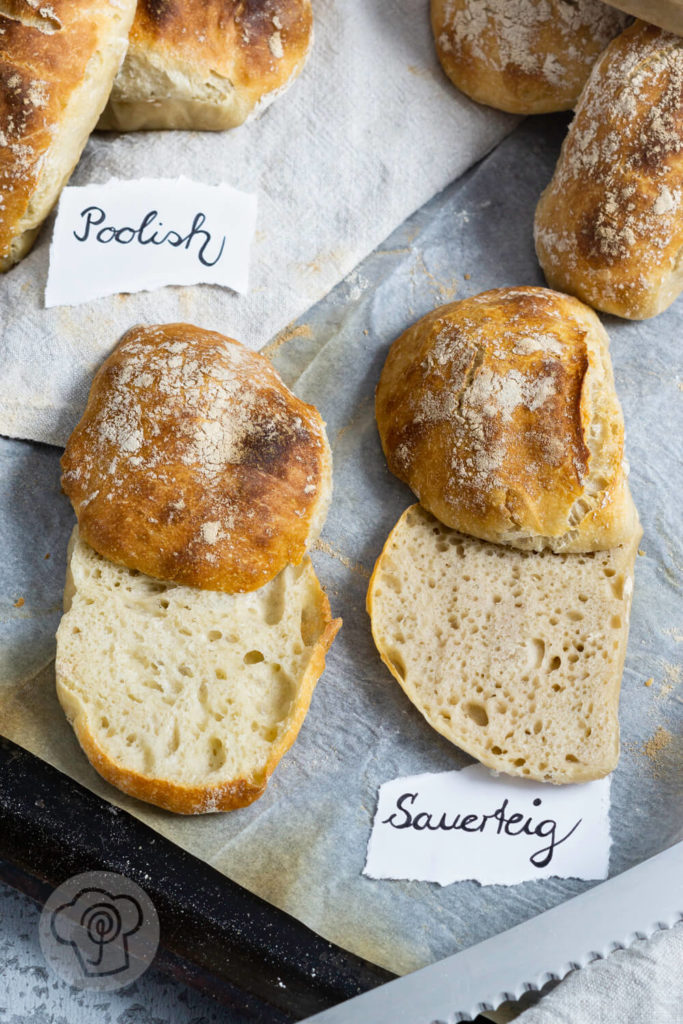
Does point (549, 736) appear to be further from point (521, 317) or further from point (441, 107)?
point (441, 107)

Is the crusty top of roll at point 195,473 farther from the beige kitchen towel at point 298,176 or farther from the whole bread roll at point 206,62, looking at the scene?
the whole bread roll at point 206,62

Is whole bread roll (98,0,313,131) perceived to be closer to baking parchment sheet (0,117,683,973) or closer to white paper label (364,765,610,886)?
baking parchment sheet (0,117,683,973)

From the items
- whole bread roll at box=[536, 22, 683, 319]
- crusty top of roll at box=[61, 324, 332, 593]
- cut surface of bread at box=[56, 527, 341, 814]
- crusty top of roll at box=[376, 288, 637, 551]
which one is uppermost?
whole bread roll at box=[536, 22, 683, 319]

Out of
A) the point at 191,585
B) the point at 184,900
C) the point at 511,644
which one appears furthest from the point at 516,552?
the point at 184,900

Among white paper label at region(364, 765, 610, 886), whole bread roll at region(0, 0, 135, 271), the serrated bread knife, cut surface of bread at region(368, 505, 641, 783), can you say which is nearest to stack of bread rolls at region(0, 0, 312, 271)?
whole bread roll at region(0, 0, 135, 271)

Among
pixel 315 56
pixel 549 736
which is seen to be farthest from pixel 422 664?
pixel 315 56

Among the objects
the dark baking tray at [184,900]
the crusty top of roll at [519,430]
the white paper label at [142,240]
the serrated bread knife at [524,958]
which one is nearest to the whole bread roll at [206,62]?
the white paper label at [142,240]
